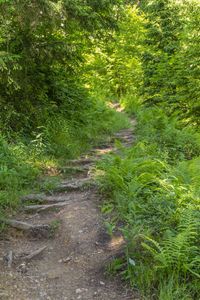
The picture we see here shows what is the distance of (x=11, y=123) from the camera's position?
20.1 ft

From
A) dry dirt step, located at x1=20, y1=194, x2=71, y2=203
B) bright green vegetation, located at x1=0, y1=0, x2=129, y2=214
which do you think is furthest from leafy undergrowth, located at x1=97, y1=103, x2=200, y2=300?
bright green vegetation, located at x1=0, y1=0, x2=129, y2=214

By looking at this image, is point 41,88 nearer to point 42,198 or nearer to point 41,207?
point 42,198

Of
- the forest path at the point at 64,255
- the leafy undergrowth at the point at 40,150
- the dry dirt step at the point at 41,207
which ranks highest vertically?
the leafy undergrowth at the point at 40,150

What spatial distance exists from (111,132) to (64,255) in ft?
21.2

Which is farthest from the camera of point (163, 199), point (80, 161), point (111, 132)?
point (111, 132)

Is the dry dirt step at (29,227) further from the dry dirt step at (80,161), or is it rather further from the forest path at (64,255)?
the dry dirt step at (80,161)

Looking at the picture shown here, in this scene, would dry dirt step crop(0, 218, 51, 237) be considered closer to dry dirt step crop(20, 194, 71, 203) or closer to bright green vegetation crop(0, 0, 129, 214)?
bright green vegetation crop(0, 0, 129, 214)

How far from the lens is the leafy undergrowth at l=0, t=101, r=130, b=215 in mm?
4371

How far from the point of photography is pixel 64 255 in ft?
10.3

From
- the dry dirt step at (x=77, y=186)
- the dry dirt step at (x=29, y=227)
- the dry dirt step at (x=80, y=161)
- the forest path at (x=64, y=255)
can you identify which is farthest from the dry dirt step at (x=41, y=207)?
the dry dirt step at (x=80, y=161)

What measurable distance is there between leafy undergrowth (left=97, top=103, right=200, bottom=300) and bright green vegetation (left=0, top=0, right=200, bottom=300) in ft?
0.04

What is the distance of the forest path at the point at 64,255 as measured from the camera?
2469 millimetres

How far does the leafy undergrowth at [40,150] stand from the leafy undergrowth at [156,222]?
1.36 metres

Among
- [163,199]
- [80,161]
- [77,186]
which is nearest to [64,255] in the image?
[163,199]
